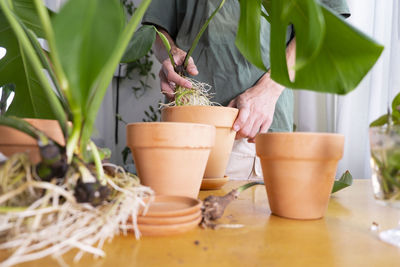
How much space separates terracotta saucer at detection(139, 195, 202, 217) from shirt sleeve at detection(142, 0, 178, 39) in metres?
0.84

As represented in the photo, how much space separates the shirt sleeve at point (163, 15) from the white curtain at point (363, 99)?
675 millimetres

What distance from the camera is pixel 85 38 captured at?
22cm

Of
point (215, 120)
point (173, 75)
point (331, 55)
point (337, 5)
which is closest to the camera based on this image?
point (331, 55)

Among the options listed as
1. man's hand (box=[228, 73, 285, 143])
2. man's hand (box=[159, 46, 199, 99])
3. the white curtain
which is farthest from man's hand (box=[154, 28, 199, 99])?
the white curtain

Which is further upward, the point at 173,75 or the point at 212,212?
the point at 173,75

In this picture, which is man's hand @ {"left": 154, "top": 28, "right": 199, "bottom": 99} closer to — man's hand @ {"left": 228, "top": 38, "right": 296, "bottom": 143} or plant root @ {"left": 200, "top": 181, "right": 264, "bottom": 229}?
man's hand @ {"left": 228, "top": 38, "right": 296, "bottom": 143}

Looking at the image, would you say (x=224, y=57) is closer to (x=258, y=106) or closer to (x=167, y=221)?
(x=258, y=106)

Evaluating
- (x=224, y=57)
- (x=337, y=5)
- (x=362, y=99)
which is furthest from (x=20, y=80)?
(x=362, y=99)

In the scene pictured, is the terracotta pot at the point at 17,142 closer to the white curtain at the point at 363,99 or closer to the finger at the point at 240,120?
the finger at the point at 240,120

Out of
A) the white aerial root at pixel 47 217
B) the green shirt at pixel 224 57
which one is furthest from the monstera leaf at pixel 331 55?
the green shirt at pixel 224 57

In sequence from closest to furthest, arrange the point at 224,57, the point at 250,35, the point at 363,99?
the point at 250,35 < the point at 224,57 < the point at 363,99

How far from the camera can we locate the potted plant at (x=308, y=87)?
306 millimetres

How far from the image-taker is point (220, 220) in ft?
1.21

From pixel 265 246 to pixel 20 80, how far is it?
45 centimetres
